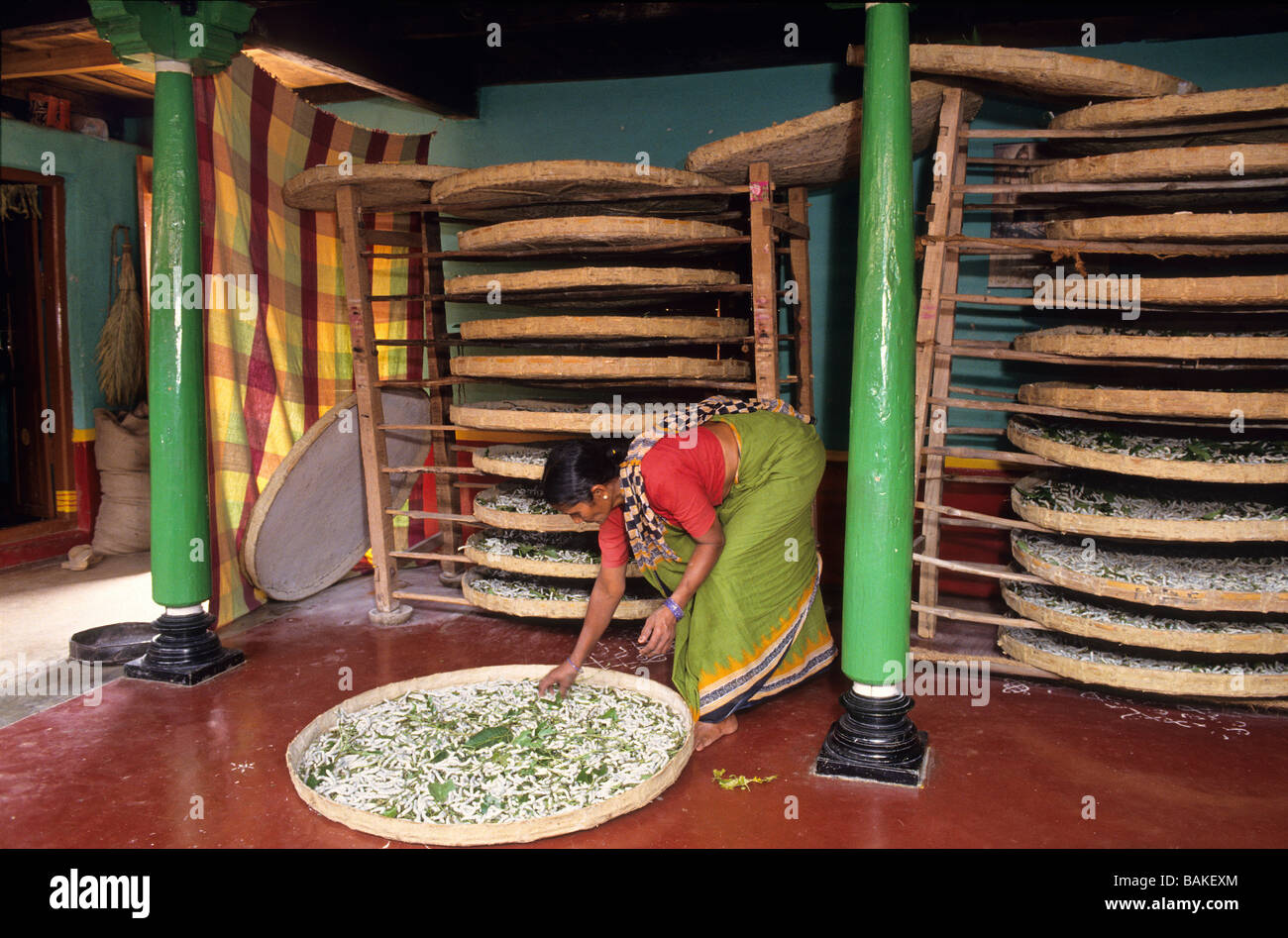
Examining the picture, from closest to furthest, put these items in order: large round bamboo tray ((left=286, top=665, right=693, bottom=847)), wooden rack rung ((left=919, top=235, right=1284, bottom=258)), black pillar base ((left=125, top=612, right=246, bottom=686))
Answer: large round bamboo tray ((left=286, top=665, right=693, bottom=847)), wooden rack rung ((left=919, top=235, right=1284, bottom=258)), black pillar base ((left=125, top=612, right=246, bottom=686))

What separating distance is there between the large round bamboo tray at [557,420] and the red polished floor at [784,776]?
1098 mm

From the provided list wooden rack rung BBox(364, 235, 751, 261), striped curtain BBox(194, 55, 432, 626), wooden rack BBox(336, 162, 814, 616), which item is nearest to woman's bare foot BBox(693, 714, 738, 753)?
wooden rack BBox(336, 162, 814, 616)

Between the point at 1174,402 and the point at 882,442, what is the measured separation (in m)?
1.28

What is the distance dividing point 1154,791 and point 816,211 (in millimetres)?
3362

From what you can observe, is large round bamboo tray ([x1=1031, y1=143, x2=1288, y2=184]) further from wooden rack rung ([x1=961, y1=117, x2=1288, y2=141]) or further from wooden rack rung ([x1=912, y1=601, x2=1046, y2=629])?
wooden rack rung ([x1=912, y1=601, x2=1046, y2=629])

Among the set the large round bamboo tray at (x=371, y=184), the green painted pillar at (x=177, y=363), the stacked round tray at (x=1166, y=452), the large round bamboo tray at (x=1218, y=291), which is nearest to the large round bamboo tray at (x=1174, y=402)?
the stacked round tray at (x=1166, y=452)

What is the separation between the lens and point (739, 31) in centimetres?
495

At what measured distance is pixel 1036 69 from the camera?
11.1ft

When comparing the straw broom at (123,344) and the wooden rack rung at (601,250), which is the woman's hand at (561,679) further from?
the straw broom at (123,344)

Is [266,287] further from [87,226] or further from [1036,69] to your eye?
[1036,69]

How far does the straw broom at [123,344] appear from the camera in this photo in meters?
6.72

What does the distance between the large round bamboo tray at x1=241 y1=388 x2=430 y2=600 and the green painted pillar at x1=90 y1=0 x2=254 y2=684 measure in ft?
1.07

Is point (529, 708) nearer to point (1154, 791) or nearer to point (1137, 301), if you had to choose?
point (1154, 791)

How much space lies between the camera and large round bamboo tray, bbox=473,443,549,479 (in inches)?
165
